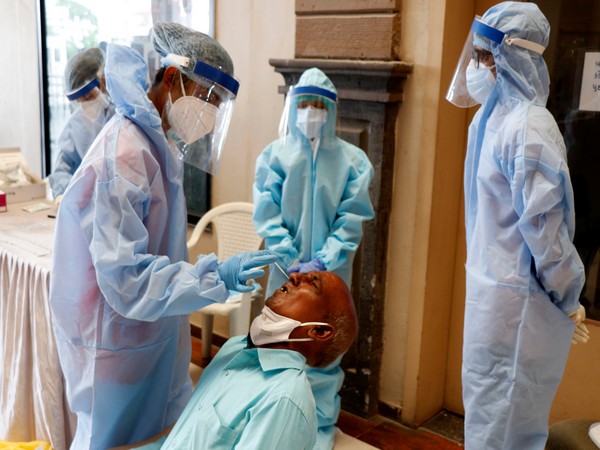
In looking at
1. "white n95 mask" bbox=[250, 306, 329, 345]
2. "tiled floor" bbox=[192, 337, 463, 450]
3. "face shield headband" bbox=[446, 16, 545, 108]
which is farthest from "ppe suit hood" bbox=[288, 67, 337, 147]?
"white n95 mask" bbox=[250, 306, 329, 345]

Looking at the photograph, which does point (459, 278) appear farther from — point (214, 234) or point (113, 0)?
point (113, 0)

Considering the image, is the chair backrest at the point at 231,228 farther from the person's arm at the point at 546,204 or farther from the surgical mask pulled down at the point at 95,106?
the person's arm at the point at 546,204

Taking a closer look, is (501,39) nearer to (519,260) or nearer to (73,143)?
(519,260)

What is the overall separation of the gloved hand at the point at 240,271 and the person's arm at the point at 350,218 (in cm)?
99

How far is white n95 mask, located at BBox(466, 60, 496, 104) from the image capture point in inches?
82.9

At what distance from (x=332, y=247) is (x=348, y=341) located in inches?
40.3

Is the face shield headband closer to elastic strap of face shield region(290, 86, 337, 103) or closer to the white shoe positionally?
elastic strap of face shield region(290, 86, 337, 103)

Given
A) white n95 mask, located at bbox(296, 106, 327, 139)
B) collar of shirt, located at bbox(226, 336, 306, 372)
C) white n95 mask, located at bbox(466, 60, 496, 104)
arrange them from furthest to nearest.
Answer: white n95 mask, located at bbox(296, 106, 327, 139), white n95 mask, located at bbox(466, 60, 496, 104), collar of shirt, located at bbox(226, 336, 306, 372)

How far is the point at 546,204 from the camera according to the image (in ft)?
6.14

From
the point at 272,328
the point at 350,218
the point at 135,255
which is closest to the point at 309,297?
the point at 272,328

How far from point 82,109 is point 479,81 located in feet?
6.67

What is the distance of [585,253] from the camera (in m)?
2.66

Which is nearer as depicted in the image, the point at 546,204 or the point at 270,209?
the point at 546,204

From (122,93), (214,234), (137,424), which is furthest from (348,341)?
(214,234)
